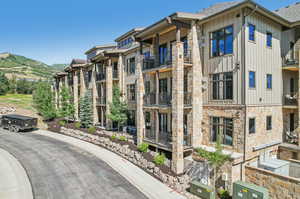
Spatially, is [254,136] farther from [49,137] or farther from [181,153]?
[49,137]

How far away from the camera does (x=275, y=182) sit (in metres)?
11.7

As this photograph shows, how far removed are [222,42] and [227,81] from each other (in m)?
3.14

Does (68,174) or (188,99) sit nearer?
(68,174)

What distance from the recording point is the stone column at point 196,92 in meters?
15.3

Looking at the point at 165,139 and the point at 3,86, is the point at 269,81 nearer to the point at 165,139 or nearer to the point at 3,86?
the point at 165,139

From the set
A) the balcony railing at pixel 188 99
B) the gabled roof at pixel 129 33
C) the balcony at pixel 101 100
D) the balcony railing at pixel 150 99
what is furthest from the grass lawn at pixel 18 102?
the balcony railing at pixel 188 99

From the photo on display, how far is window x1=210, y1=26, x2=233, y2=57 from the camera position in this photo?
13930mm

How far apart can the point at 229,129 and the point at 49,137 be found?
24353mm

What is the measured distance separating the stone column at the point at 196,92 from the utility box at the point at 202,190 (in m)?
3.76

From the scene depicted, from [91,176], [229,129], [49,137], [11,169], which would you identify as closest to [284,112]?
[229,129]

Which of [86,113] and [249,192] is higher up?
[86,113]

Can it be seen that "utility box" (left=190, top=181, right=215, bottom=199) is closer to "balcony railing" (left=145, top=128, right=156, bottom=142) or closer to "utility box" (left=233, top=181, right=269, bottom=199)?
"utility box" (left=233, top=181, right=269, bottom=199)

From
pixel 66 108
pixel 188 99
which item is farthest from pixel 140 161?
pixel 66 108

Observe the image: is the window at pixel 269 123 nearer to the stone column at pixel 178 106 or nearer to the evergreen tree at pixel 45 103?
the stone column at pixel 178 106
